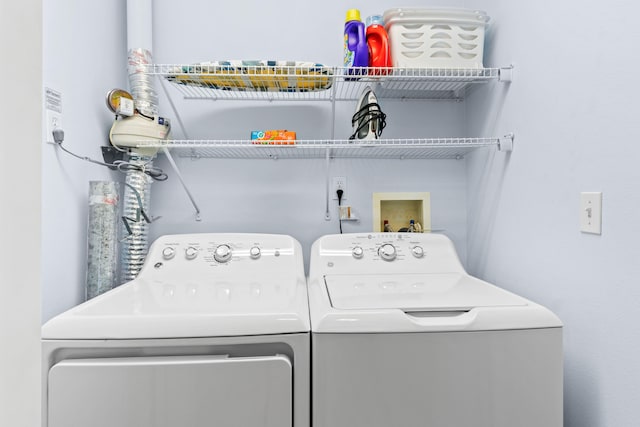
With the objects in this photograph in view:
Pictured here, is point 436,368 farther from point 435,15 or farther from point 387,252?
point 435,15

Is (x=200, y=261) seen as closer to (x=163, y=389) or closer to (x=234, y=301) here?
(x=234, y=301)

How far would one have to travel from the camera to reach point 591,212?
971 millimetres

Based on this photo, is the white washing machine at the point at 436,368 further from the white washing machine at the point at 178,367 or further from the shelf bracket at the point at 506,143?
the shelf bracket at the point at 506,143

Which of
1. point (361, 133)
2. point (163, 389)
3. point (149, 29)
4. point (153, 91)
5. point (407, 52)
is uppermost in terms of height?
point (149, 29)

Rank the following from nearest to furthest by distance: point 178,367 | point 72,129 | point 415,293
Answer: point 178,367 → point 415,293 → point 72,129

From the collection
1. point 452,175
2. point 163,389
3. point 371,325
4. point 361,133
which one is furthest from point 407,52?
point 163,389

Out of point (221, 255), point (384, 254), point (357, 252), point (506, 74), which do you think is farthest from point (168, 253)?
point (506, 74)

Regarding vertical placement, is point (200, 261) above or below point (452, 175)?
below

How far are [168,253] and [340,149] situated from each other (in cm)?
86

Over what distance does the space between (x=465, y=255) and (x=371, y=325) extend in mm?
1080

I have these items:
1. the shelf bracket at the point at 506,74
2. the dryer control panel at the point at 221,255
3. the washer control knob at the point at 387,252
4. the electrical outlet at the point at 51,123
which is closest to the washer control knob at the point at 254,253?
the dryer control panel at the point at 221,255

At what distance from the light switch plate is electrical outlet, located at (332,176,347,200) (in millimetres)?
970

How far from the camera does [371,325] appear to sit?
2.89 ft

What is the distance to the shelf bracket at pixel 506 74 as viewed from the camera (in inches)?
54.2
